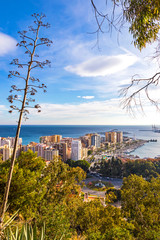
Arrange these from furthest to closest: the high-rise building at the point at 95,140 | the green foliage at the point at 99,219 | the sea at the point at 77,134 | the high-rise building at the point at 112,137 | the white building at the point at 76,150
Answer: the high-rise building at the point at 112,137 < the high-rise building at the point at 95,140 < the sea at the point at 77,134 < the white building at the point at 76,150 < the green foliage at the point at 99,219

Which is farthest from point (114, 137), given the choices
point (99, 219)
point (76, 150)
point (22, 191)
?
point (22, 191)

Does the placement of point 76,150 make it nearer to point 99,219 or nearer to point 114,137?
point 99,219

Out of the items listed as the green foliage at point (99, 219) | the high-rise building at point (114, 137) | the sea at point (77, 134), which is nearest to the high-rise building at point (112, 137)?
the high-rise building at point (114, 137)

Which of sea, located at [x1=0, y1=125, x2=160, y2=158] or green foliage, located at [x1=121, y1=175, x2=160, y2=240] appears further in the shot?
sea, located at [x1=0, y1=125, x2=160, y2=158]

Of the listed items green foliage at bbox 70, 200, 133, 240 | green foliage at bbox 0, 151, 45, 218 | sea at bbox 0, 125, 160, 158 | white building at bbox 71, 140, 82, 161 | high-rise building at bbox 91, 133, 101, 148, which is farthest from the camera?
high-rise building at bbox 91, 133, 101, 148

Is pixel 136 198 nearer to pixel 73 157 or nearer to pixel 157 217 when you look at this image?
pixel 157 217

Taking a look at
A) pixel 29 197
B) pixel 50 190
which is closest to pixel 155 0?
pixel 29 197

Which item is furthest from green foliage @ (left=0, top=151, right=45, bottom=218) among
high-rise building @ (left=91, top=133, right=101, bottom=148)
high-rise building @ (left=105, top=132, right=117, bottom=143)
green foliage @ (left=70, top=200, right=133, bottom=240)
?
high-rise building @ (left=105, top=132, right=117, bottom=143)

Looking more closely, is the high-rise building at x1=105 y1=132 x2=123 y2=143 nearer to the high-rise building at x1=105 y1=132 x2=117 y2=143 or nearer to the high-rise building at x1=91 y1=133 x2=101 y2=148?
the high-rise building at x1=105 y1=132 x2=117 y2=143

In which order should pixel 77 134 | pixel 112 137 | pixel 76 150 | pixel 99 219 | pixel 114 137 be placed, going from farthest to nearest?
pixel 77 134, pixel 112 137, pixel 114 137, pixel 76 150, pixel 99 219

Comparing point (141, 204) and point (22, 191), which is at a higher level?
point (22, 191)

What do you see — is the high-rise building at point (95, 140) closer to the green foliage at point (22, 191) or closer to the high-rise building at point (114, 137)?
the high-rise building at point (114, 137)

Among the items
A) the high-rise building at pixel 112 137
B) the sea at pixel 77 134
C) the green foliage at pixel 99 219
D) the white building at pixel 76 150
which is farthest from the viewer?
the high-rise building at pixel 112 137
